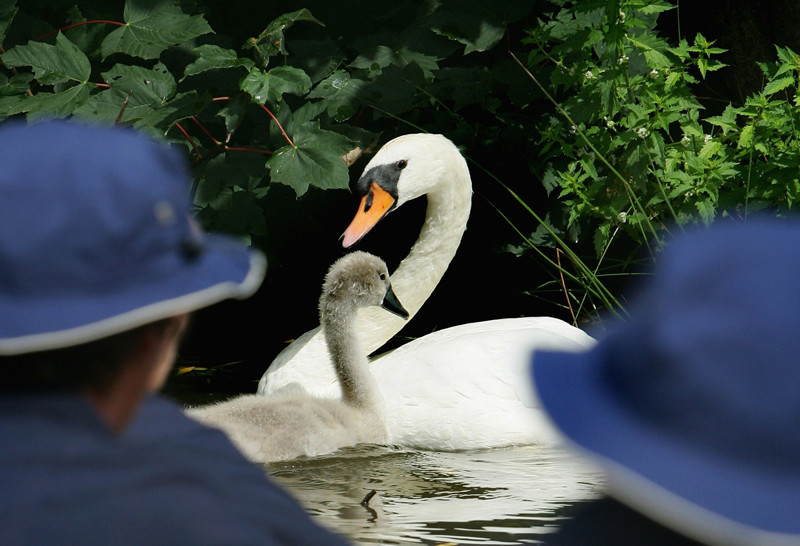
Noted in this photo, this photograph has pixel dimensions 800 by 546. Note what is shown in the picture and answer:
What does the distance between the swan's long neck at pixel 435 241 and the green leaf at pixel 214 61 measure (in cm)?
122

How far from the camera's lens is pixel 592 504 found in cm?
112

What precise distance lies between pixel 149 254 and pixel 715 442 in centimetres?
58

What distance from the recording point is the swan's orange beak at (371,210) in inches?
192

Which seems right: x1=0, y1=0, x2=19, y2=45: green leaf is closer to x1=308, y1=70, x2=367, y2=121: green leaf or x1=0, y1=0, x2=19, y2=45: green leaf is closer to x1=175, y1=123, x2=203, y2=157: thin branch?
x1=175, y1=123, x2=203, y2=157: thin branch

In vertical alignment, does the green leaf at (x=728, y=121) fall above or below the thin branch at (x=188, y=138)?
above


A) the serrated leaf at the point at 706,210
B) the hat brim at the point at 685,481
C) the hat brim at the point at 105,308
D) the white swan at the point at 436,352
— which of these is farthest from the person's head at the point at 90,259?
the serrated leaf at the point at 706,210

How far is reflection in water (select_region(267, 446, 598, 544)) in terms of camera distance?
3.05 meters

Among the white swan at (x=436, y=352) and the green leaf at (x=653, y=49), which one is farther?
the green leaf at (x=653, y=49)

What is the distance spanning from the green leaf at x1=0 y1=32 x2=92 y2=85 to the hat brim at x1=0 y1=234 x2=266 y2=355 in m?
3.78

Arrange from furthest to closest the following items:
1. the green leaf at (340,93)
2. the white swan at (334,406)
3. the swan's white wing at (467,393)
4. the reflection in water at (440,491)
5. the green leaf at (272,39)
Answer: the green leaf at (340,93) → the green leaf at (272,39) → the swan's white wing at (467,393) → the white swan at (334,406) → the reflection in water at (440,491)

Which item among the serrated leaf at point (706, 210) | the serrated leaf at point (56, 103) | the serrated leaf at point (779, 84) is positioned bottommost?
the serrated leaf at point (56, 103)

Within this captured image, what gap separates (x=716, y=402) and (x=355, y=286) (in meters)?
3.70

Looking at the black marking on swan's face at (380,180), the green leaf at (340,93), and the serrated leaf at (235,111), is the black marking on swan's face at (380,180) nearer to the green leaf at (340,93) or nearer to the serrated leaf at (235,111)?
the green leaf at (340,93)

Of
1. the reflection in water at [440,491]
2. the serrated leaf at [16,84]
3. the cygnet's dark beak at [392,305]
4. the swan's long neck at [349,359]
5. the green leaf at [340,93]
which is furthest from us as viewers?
the green leaf at [340,93]
